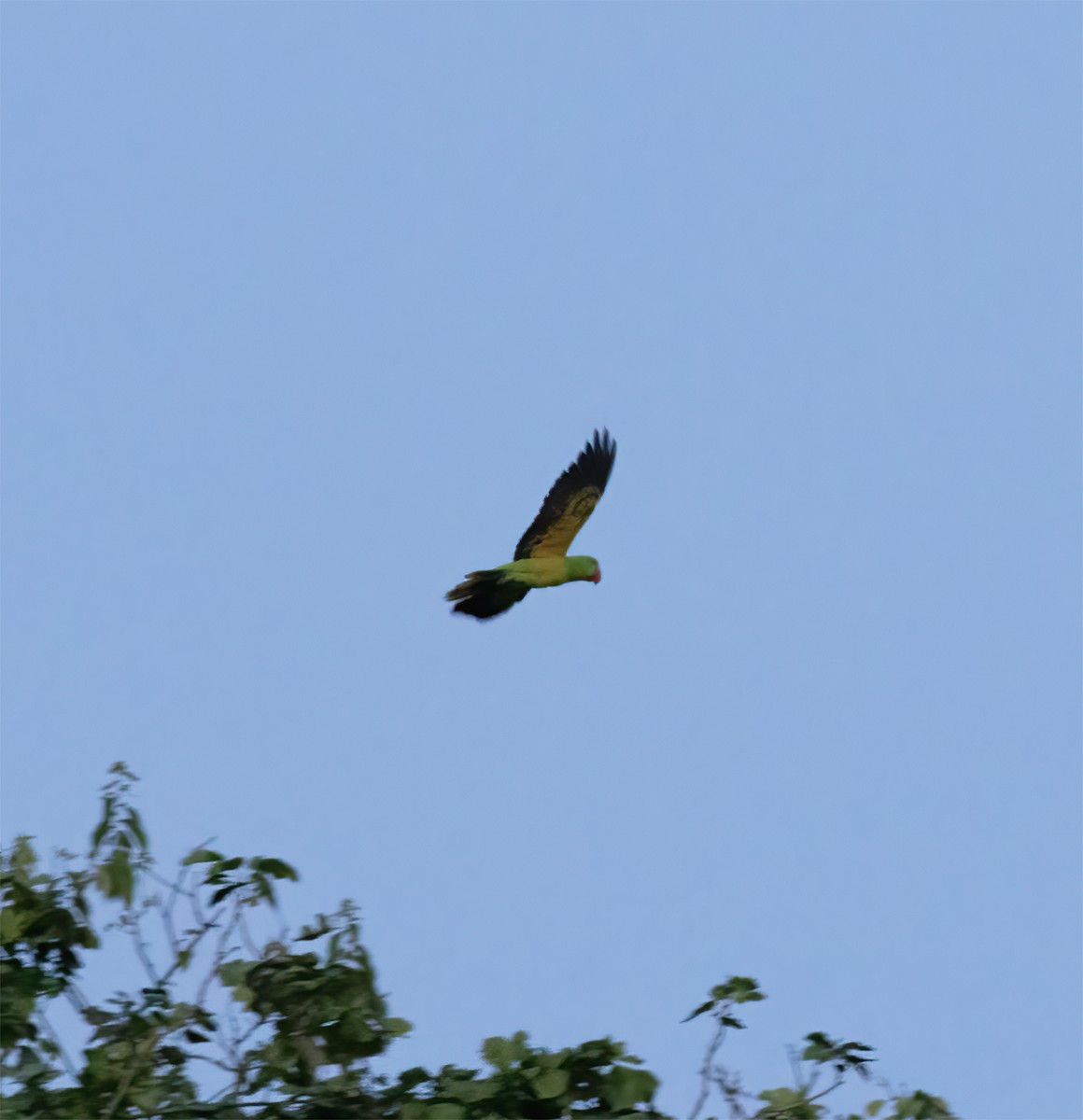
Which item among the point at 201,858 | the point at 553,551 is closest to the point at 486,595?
the point at 553,551

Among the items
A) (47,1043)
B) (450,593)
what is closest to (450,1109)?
(47,1043)

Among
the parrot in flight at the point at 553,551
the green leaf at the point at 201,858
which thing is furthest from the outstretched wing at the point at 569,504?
the green leaf at the point at 201,858

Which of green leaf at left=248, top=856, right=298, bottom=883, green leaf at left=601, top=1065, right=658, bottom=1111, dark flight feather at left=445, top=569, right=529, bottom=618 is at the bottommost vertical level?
green leaf at left=601, top=1065, right=658, bottom=1111

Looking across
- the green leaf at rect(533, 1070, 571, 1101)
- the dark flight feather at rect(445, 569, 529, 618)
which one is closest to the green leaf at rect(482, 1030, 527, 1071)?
the green leaf at rect(533, 1070, 571, 1101)

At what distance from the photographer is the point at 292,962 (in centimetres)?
561

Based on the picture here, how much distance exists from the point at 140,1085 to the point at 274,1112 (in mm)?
452

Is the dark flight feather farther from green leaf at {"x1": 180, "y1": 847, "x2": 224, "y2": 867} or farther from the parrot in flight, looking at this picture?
green leaf at {"x1": 180, "y1": 847, "x2": 224, "y2": 867}

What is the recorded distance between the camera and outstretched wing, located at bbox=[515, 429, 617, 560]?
1293cm

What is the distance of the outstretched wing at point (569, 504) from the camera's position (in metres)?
12.9

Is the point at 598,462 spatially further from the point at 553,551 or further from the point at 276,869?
the point at 276,869

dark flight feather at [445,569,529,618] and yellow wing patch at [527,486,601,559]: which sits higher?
yellow wing patch at [527,486,601,559]

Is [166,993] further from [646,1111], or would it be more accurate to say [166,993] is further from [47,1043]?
[646,1111]

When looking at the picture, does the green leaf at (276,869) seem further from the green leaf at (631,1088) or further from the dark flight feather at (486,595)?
the dark flight feather at (486,595)

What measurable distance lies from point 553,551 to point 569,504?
1.43 ft
